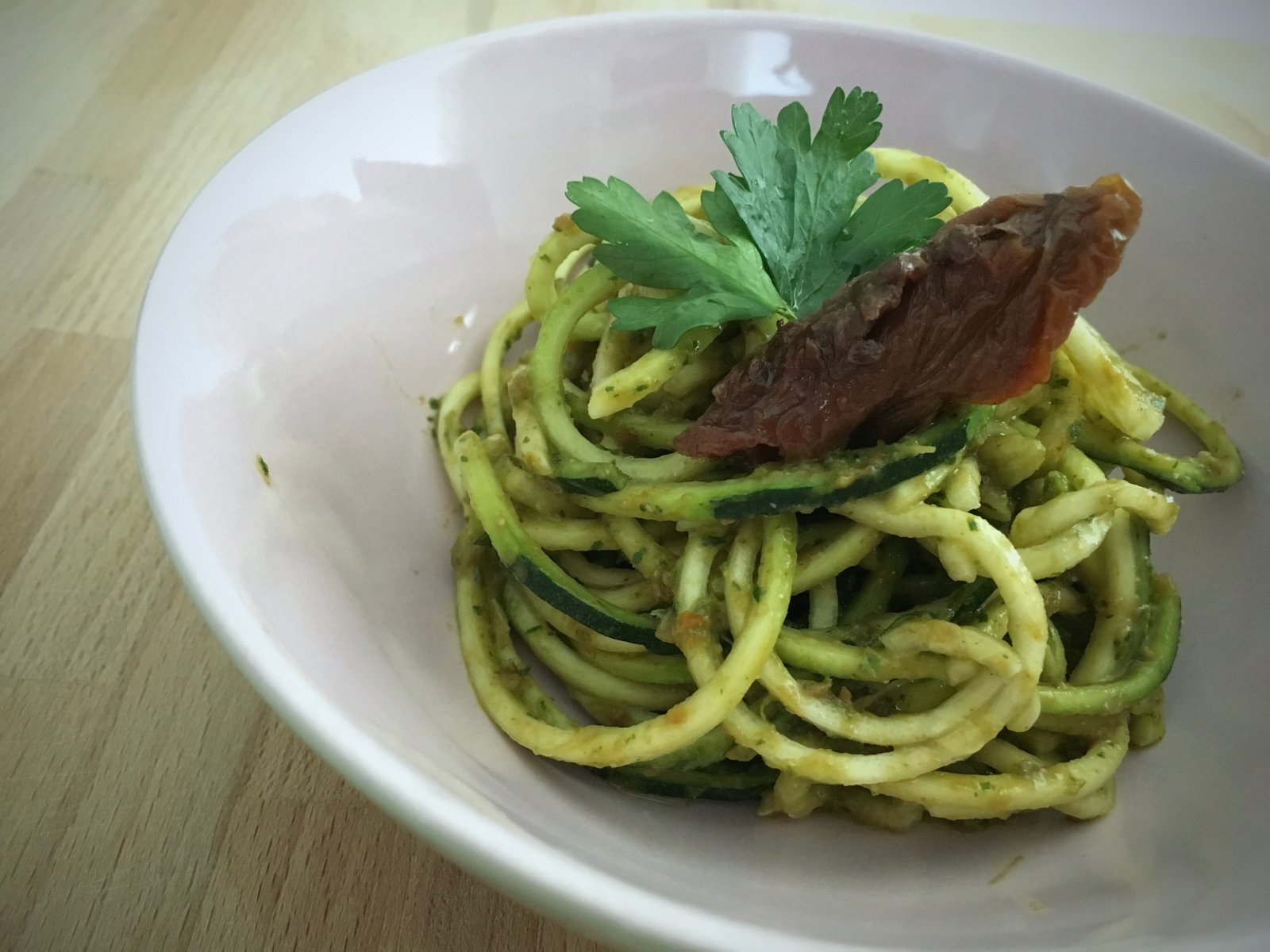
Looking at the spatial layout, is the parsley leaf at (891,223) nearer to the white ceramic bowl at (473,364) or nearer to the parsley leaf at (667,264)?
the parsley leaf at (667,264)

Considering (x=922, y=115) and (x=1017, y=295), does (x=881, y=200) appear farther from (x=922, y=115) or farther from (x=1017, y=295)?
(x=922, y=115)

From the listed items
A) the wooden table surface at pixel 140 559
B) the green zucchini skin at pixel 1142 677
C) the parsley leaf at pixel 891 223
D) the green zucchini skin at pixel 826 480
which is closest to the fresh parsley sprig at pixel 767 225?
the parsley leaf at pixel 891 223

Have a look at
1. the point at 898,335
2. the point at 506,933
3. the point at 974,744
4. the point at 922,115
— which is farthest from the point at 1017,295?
the point at 506,933

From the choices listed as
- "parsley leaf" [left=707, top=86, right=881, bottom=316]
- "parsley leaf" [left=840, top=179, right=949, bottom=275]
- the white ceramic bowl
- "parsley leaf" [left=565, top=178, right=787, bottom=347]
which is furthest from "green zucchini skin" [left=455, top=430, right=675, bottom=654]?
"parsley leaf" [left=840, top=179, right=949, bottom=275]

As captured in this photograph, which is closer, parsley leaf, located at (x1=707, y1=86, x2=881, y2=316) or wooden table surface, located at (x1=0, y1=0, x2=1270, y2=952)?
wooden table surface, located at (x1=0, y1=0, x2=1270, y2=952)

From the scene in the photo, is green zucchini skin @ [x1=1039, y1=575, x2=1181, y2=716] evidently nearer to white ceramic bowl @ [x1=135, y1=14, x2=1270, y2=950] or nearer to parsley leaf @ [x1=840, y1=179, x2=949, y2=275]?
white ceramic bowl @ [x1=135, y1=14, x2=1270, y2=950]

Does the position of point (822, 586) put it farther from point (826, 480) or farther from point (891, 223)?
point (891, 223)
